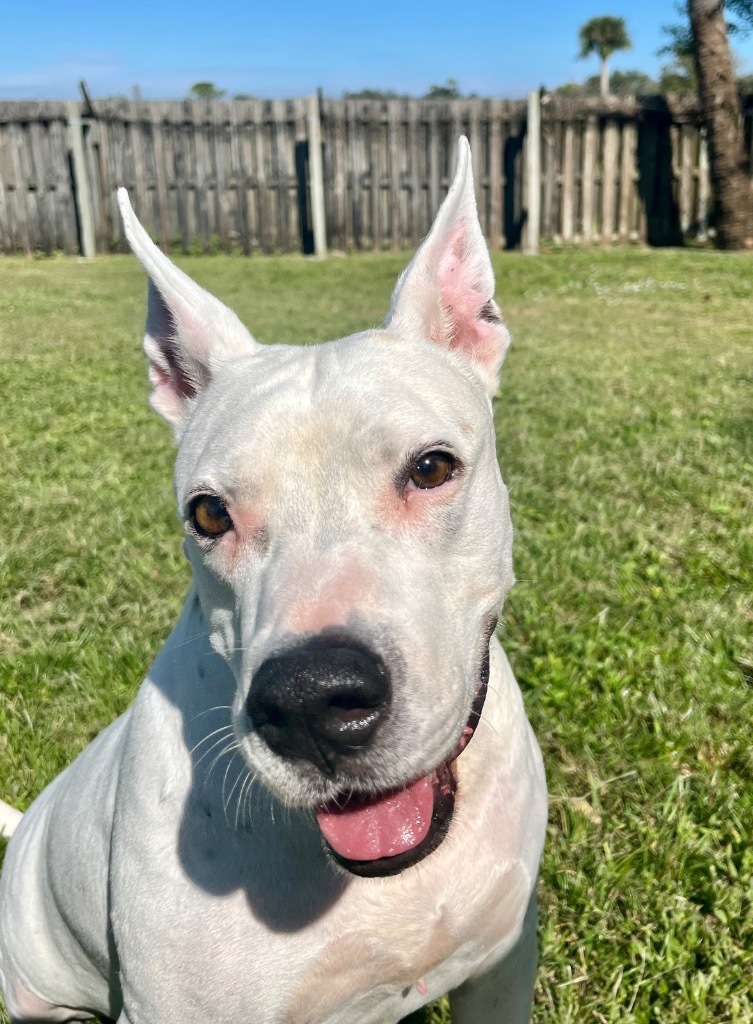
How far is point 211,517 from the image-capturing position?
7.38 feet

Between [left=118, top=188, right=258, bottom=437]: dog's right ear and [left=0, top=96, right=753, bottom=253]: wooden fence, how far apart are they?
14665 mm

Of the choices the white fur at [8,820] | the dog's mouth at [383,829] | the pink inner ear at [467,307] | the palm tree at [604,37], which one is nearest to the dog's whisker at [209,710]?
the dog's mouth at [383,829]

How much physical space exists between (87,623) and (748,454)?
444 cm

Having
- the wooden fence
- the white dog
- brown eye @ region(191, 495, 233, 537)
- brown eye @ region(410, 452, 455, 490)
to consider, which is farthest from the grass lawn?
the wooden fence

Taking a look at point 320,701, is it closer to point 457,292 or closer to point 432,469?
point 432,469

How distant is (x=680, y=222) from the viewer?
57.2 feet

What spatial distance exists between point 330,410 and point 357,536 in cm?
32

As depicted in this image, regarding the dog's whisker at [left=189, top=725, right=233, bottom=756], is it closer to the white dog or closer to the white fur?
the white dog

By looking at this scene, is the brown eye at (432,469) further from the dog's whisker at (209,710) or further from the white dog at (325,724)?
the dog's whisker at (209,710)

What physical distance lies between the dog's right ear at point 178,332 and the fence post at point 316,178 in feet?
47.6

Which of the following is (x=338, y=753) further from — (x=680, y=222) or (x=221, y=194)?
(x=680, y=222)

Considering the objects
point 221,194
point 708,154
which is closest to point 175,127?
point 221,194

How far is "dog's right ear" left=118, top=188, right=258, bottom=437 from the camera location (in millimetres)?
2494

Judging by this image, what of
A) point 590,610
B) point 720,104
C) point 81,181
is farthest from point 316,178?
point 590,610
